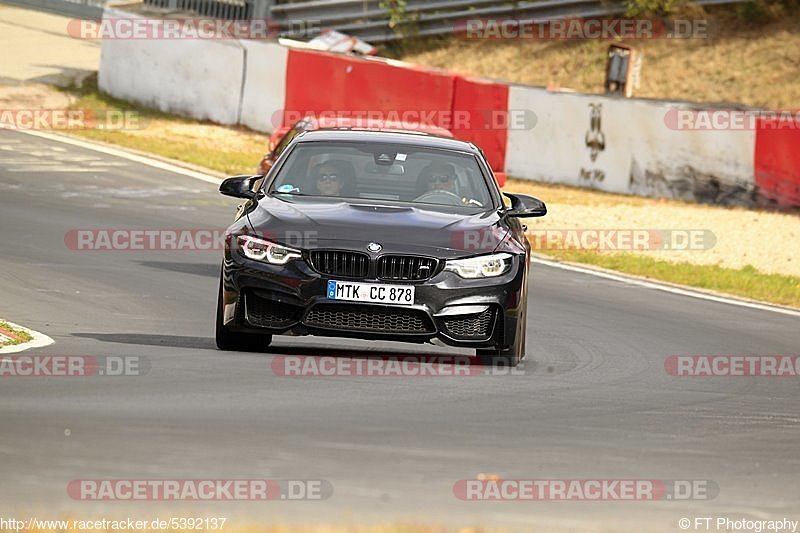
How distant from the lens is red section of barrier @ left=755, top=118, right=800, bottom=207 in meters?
22.1

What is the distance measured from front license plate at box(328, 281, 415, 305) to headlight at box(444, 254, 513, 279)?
0.37 metres

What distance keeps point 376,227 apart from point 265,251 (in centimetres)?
68

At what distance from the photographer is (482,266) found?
9.65 meters

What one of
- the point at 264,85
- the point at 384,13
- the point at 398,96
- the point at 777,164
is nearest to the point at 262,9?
the point at 384,13

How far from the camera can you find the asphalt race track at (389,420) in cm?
644

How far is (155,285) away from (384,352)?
4.21 metres

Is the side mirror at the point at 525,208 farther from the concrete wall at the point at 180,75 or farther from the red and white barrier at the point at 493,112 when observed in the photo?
the concrete wall at the point at 180,75

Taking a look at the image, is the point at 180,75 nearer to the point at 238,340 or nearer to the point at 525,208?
the point at 525,208

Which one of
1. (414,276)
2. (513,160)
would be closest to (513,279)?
(414,276)

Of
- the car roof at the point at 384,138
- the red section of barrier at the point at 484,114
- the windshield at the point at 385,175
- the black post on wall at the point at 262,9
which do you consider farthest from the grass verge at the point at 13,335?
the black post on wall at the point at 262,9

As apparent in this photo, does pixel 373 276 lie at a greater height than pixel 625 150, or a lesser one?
greater

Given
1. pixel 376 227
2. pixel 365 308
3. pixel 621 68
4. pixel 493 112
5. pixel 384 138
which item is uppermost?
pixel 384 138

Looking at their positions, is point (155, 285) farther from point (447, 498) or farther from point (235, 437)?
point (447, 498)

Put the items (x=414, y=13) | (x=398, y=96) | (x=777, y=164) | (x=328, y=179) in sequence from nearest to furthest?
(x=328, y=179)
(x=777, y=164)
(x=398, y=96)
(x=414, y=13)
